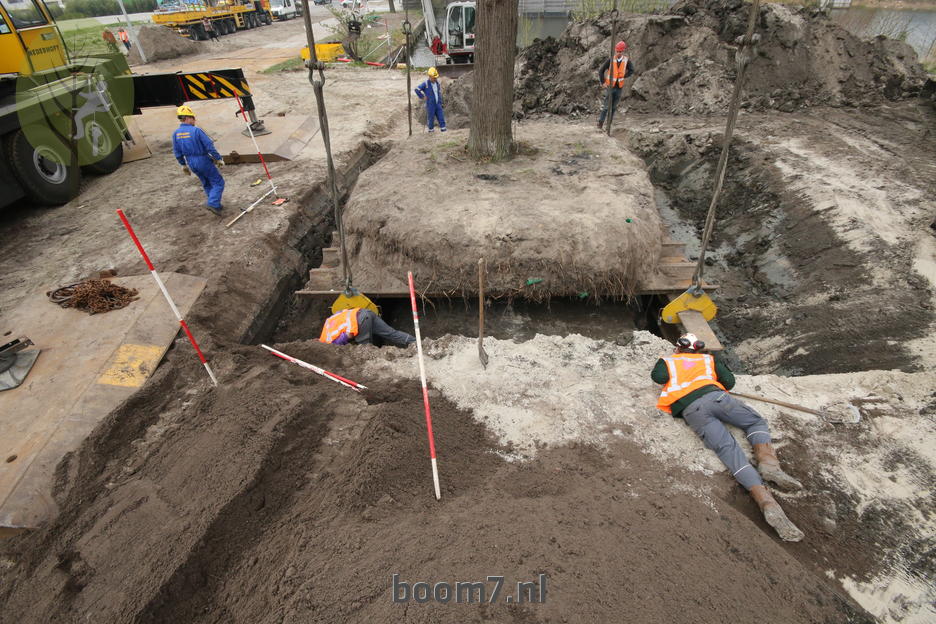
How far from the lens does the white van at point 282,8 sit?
99.7 feet

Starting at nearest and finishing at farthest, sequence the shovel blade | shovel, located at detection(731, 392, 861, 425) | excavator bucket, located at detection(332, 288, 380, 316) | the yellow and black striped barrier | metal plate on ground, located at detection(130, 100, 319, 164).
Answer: shovel, located at detection(731, 392, 861, 425) → the shovel blade → excavator bucket, located at detection(332, 288, 380, 316) → the yellow and black striped barrier → metal plate on ground, located at detection(130, 100, 319, 164)

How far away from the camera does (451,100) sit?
1209 centimetres

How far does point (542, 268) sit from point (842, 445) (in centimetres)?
311

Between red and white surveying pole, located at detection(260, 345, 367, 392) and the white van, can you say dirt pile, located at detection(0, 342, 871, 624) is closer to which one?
red and white surveying pole, located at detection(260, 345, 367, 392)

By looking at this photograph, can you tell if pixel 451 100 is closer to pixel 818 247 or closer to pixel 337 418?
pixel 818 247

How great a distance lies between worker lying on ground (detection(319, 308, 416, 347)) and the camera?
4.67m

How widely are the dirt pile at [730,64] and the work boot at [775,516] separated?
10.5 m

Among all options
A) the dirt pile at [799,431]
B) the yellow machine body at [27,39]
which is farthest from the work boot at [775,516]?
the yellow machine body at [27,39]

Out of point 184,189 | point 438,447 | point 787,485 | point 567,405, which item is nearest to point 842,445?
point 787,485

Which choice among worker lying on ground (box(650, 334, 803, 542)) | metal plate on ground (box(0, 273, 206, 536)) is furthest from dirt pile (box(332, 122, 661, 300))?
metal plate on ground (box(0, 273, 206, 536))

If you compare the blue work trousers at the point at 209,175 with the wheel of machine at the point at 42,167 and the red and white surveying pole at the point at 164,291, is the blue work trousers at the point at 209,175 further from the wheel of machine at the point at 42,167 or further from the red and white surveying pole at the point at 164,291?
the red and white surveying pole at the point at 164,291

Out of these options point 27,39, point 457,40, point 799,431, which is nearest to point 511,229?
point 799,431

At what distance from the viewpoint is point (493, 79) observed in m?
6.57

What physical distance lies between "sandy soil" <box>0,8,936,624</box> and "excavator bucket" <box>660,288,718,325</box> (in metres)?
0.65
